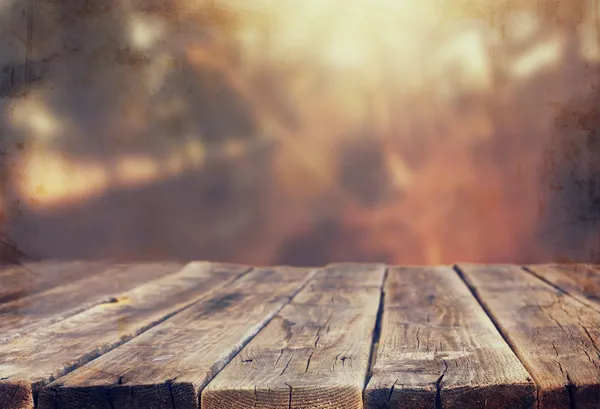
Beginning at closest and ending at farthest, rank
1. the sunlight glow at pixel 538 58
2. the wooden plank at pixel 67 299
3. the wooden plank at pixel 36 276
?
the wooden plank at pixel 67 299
the wooden plank at pixel 36 276
the sunlight glow at pixel 538 58

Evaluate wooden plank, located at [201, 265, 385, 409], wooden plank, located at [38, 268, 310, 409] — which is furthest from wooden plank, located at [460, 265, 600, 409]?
wooden plank, located at [38, 268, 310, 409]

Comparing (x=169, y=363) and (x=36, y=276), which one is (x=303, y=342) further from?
(x=36, y=276)

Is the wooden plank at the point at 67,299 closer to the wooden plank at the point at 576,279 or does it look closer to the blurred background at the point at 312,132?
the blurred background at the point at 312,132

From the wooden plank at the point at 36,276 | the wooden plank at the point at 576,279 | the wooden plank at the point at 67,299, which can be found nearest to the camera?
the wooden plank at the point at 67,299

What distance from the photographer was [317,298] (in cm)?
183

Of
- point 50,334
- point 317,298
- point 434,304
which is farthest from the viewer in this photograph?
point 317,298

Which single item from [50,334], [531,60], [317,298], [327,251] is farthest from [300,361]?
[531,60]

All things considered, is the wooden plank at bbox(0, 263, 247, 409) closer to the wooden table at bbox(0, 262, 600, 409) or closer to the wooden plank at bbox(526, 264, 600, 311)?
the wooden table at bbox(0, 262, 600, 409)

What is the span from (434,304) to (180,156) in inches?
77.6

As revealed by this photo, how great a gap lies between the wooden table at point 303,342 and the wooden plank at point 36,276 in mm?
17

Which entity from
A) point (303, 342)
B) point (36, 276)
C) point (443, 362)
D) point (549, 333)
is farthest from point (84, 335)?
point (36, 276)

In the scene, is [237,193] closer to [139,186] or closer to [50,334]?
[139,186]

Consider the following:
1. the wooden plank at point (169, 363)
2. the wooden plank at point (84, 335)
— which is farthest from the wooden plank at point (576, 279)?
the wooden plank at point (84, 335)

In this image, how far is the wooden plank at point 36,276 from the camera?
6.57 ft
